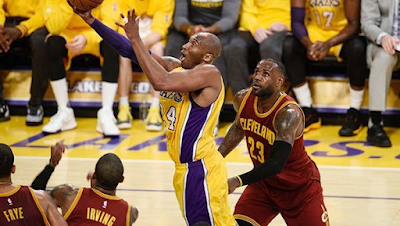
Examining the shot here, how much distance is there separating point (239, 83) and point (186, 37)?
0.80 m

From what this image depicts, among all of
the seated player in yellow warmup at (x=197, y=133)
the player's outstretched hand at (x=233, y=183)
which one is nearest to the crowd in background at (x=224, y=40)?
the seated player in yellow warmup at (x=197, y=133)

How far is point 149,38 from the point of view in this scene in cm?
841

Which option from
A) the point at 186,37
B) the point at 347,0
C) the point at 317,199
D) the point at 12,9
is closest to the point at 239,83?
the point at 186,37

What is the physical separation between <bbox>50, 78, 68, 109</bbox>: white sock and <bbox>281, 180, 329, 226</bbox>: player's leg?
4.00 metres

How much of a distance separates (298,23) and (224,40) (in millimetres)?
796

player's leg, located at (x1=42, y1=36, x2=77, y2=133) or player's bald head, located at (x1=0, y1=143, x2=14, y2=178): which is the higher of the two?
player's bald head, located at (x1=0, y1=143, x2=14, y2=178)

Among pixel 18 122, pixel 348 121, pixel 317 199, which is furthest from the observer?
pixel 18 122

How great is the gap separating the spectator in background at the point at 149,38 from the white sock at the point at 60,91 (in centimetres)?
58

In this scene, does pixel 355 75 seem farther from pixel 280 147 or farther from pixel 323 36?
pixel 280 147

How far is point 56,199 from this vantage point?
13.7ft

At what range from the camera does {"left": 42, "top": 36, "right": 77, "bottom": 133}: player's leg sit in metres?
8.20

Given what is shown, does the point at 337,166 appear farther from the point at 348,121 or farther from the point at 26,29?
the point at 26,29

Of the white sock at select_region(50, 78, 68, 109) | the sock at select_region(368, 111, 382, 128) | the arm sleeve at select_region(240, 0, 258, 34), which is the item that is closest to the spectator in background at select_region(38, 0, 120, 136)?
the white sock at select_region(50, 78, 68, 109)

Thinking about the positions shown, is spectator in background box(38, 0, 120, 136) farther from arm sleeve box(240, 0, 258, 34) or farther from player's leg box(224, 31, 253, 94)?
arm sleeve box(240, 0, 258, 34)
